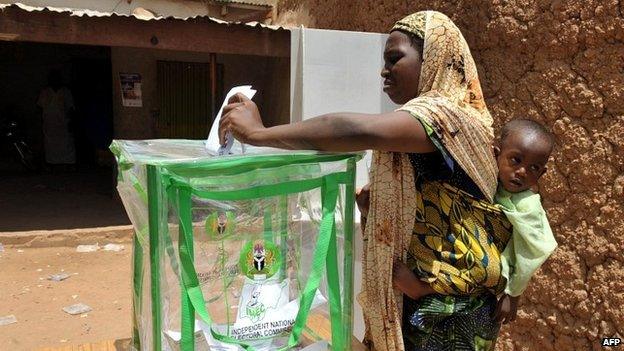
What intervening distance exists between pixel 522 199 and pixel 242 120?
2.39ft

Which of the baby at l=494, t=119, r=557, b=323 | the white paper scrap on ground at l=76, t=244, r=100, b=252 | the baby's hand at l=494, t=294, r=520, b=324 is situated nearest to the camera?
the baby at l=494, t=119, r=557, b=323

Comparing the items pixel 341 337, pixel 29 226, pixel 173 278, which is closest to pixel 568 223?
pixel 341 337

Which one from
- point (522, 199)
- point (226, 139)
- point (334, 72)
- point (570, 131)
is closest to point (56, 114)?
point (334, 72)

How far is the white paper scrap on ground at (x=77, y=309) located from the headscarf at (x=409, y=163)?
336 cm

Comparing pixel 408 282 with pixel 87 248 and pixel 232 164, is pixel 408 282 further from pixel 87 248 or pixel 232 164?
pixel 87 248

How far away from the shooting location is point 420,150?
115 cm

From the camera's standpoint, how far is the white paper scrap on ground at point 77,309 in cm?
403

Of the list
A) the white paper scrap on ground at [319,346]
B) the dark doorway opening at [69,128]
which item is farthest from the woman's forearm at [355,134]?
the dark doorway opening at [69,128]

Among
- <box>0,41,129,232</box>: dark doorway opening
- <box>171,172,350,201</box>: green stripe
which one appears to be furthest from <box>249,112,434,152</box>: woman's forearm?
<box>0,41,129,232</box>: dark doorway opening

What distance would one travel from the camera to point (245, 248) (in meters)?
1.23

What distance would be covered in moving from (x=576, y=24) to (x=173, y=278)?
7.44ft

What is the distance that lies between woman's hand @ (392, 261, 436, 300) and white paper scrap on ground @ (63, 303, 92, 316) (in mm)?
3449

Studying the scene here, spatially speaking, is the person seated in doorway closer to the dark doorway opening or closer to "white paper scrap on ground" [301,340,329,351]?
the dark doorway opening

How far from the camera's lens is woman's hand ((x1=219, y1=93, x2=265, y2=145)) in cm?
120
